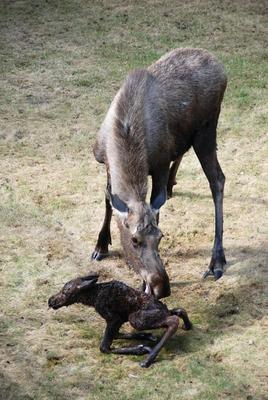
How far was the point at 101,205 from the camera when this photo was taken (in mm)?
9289

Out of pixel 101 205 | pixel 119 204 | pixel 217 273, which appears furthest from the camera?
pixel 101 205

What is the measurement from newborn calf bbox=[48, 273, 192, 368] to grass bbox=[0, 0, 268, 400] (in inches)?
5.3

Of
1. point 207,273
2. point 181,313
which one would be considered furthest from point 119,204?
point 207,273

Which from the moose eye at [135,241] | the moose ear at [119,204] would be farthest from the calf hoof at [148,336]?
the moose ear at [119,204]

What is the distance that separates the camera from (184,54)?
27.9 ft

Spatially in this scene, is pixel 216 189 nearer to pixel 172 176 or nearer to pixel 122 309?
pixel 172 176

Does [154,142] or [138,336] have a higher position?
[154,142]

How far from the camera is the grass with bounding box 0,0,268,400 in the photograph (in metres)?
6.45

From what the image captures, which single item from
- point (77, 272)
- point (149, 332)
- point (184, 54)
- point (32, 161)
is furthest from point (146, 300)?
point (32, 161)

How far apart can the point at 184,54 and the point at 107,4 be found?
276 inches

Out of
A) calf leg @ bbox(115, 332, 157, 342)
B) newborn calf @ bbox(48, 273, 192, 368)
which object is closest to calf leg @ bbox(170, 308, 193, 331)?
newborn calf @ bbox(48, 273, 192, 368)

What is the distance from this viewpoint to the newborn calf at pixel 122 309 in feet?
21.5

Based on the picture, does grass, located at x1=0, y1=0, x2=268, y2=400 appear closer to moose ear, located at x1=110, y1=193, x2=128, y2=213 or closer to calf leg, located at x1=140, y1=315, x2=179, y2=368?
calf leg, located at x1=140, y1=315, x2=179, y2=368

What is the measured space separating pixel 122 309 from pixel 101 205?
272cm
